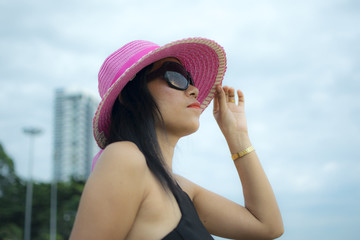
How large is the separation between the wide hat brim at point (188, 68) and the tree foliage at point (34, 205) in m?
36.2

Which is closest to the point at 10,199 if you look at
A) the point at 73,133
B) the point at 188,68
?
the point at 188,68

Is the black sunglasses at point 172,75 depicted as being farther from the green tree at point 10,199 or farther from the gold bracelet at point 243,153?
the green tree at point 10,199

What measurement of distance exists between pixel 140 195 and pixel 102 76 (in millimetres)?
956

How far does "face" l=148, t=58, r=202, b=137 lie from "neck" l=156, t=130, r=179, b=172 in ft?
0.11

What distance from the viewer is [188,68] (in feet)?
8.80

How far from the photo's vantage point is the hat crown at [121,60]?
220 cm

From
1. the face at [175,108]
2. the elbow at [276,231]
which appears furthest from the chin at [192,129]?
the elbow at [276,231]

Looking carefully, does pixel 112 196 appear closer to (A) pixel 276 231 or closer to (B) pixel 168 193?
(B) pixel 168 193

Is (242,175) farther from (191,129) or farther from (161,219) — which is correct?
(161,219)

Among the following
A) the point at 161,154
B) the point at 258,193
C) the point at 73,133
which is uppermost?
the point at 258,193

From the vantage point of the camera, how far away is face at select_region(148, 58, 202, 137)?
212cm

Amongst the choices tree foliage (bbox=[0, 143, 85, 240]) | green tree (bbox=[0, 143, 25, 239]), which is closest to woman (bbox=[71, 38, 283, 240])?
tree foliage (bbox=[0, 143, 85, 240])

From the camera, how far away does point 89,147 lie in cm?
8800

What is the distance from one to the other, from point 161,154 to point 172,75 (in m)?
0.54
